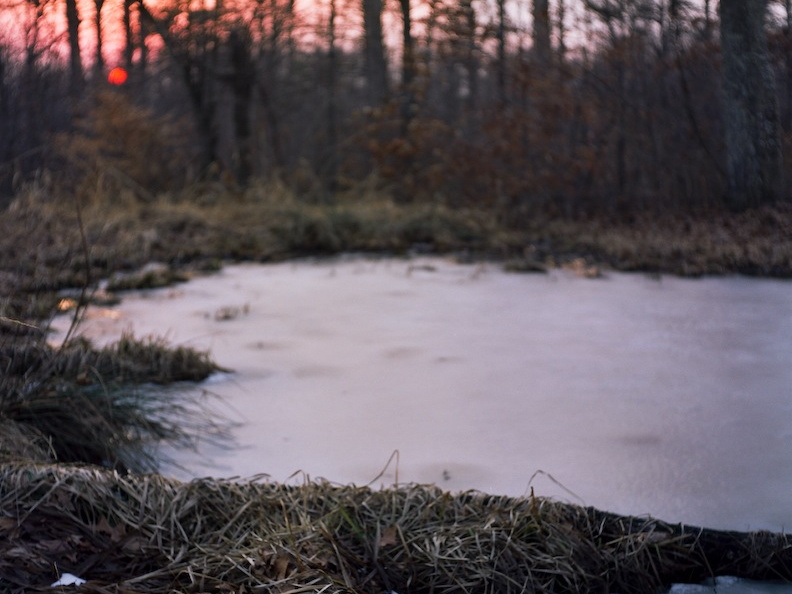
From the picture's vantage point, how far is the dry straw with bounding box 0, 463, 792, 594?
4.92ft

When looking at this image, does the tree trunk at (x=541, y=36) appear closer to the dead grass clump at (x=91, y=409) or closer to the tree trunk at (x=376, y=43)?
the tree trunk at (x=376, y=43)

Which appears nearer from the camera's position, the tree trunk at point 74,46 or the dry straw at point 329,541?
the dry straw at point 329,541

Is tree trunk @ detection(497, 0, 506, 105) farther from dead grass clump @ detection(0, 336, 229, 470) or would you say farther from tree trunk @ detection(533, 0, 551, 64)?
dead grass clump @ detection(0, 336, 229, 470)

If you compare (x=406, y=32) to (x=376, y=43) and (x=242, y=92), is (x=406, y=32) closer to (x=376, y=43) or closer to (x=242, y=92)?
(x=242, y=92)

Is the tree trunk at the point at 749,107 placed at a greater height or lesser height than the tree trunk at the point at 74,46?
lesser

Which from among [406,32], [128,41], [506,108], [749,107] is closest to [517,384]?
[749,107]

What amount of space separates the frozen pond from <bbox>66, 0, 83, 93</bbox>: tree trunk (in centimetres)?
474

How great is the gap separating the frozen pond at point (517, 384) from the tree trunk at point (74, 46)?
15.6 ft

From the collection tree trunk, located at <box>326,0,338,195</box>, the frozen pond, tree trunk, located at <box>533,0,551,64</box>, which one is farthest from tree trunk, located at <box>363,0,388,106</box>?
the frozen pond

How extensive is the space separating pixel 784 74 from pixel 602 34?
5.88 ft

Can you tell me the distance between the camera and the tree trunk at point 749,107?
6848 mm

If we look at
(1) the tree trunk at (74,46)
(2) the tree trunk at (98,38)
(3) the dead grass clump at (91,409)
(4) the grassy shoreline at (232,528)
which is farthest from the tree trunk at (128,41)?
(4) the grassy shoreline at (232,528)

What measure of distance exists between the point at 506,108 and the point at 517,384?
22.0 feet

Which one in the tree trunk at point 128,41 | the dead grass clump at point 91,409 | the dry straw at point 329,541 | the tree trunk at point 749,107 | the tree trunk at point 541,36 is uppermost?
the tree trunk at point 128,41
